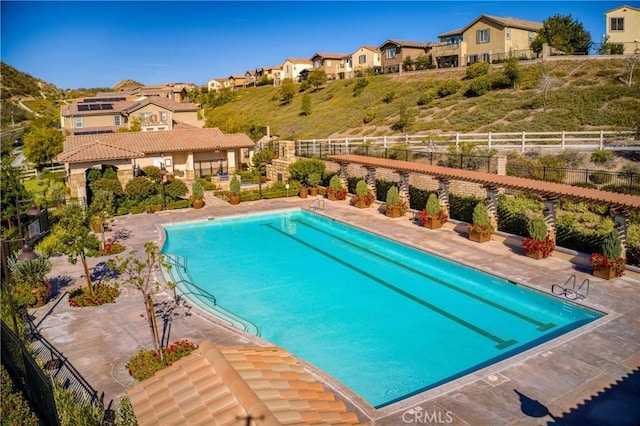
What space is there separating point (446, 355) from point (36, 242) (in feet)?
59.5

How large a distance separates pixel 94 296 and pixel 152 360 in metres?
5.47

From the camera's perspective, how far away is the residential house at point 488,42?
63.7 metres

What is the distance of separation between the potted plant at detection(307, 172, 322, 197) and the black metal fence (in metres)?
11.8

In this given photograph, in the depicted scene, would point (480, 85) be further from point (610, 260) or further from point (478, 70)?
point (610, 260)

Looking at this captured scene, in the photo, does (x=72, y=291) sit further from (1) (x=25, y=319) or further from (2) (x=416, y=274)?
(2) (x=416, y=274)

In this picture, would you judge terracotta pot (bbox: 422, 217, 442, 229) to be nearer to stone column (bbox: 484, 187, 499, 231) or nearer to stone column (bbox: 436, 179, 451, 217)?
stone column (bbox: 436, 179, 451, 217)

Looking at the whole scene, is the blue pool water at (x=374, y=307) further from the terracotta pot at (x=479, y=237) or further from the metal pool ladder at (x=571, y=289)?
the terracotta pot at (x=479, y=237)

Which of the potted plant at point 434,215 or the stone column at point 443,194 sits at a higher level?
the stone column at point 443,194

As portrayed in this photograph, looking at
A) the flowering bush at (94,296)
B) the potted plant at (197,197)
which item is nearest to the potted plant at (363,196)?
the potted plant at (197,197)

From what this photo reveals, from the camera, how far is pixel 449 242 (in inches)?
861

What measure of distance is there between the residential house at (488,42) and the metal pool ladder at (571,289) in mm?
53165

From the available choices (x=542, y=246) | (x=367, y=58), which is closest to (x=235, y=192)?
(x=542, y=246)

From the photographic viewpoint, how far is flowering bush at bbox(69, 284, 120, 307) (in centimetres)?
1569

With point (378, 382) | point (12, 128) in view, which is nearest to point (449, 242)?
point (378, 382)
